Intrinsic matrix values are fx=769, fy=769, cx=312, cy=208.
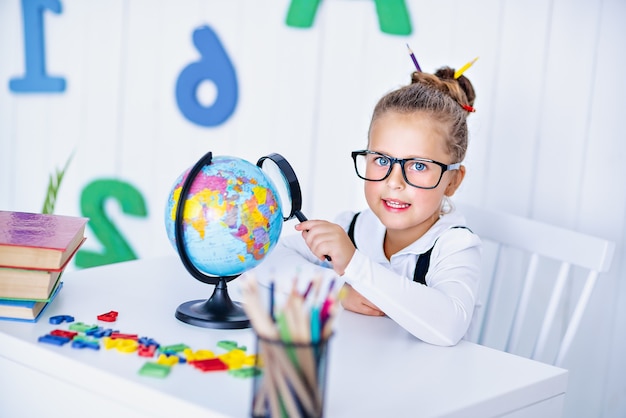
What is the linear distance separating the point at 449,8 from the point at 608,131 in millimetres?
538

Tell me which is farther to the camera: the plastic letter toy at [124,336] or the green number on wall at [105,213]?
the green number on wall at [105,213]

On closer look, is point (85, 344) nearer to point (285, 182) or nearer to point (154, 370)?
point (154, 370)

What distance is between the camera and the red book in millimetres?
1168

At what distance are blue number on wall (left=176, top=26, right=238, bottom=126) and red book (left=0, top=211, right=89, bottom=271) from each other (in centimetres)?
117

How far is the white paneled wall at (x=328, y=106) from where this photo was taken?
196 cm

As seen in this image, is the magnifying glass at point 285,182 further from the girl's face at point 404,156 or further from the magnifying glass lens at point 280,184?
the girl's face at point 404,156

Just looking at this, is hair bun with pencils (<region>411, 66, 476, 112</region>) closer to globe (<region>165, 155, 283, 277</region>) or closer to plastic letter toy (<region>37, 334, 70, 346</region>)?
globe (<region>165, 155, 283, 277</region>)

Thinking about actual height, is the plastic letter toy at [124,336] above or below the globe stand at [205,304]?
below

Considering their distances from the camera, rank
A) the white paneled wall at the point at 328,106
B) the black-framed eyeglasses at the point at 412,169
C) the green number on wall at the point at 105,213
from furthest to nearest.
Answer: the green number on wall at the point at 105,213, the white paneled wall at the point at 328,106, the black-framed eyeglasses at the point at 412,169

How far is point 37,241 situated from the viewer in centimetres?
120

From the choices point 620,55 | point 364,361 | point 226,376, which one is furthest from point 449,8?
point 226,376

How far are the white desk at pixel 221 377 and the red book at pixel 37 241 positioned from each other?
0.32 feet

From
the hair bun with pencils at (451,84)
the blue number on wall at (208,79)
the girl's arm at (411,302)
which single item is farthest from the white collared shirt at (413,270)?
the blue number on wall at (208,79)

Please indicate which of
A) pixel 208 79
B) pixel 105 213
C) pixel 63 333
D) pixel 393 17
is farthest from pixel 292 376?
pixel 105 213
